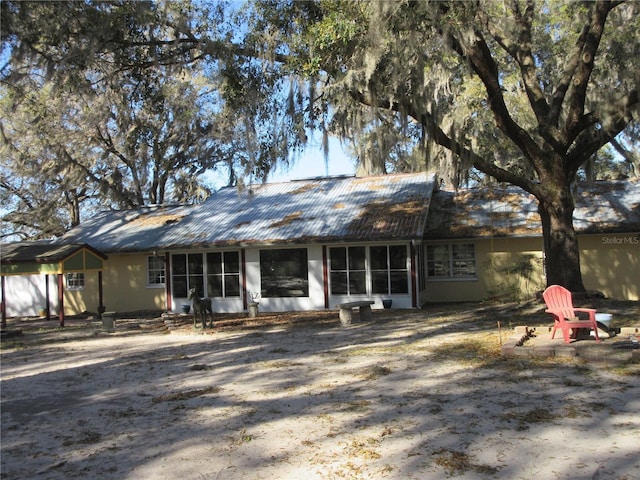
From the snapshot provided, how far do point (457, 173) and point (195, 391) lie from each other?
9.65 meters

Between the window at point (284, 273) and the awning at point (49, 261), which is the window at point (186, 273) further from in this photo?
the awning at point (49, 261)

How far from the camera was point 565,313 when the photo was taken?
8.84 meters

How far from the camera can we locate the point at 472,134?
64.1 feet

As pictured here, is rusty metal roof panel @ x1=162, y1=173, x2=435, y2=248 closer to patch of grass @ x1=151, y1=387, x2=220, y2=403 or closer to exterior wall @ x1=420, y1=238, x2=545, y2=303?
exterior wall @ x1=420, y1=238, x2=545, y2=303

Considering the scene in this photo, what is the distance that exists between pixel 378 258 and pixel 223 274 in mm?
5355

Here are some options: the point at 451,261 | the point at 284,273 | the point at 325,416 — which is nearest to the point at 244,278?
the point at 284,273

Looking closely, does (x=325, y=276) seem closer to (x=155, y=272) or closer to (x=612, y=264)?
(x=155, y=272)

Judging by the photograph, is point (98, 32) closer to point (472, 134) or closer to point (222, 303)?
point (222, 303)

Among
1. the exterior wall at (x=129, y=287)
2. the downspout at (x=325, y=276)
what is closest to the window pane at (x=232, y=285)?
the downspout at (x=325, y=276)

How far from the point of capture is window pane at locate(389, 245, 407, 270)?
1714cm

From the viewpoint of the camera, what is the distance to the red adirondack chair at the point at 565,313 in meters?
8.38

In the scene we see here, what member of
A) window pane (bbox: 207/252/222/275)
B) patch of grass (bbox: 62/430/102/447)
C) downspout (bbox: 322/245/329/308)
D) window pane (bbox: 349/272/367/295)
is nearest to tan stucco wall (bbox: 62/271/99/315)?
window pane (bbox: 207/252/222/275)

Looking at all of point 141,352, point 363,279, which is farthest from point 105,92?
point 363,279

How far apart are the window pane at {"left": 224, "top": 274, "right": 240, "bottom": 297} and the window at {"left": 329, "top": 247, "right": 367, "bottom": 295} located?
330cm
